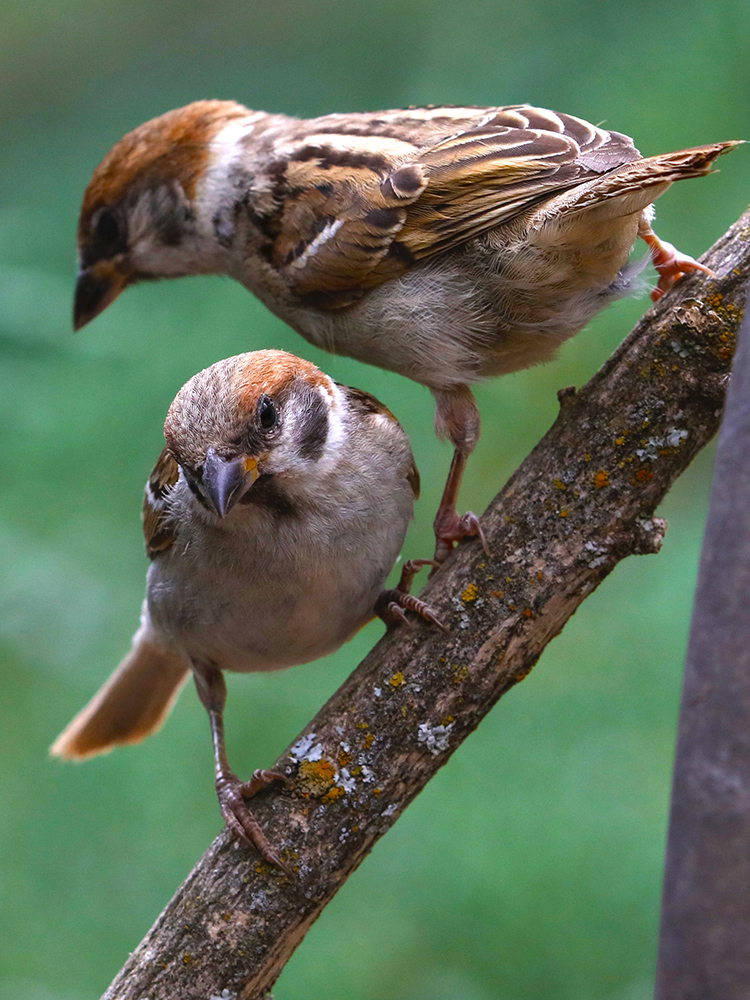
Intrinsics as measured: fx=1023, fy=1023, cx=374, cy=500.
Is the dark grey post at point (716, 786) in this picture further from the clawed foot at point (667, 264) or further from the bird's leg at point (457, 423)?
the bird's leg at point (457, 423)

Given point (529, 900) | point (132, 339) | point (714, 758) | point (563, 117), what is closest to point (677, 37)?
point (563, 117)

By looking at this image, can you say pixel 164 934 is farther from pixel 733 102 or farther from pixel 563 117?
pixel 733 102

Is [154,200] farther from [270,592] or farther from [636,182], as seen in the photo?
[636,182]

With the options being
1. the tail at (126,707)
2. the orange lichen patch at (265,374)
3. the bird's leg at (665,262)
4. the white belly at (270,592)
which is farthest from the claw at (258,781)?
the bird's leg at (665,262)

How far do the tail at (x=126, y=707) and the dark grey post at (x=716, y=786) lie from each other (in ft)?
7.11

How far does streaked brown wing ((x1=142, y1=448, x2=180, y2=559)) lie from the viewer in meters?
2.52

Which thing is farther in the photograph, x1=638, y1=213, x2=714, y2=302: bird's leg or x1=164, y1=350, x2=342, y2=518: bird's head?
x1=638, y1=213, x2=714, y2=302: bird's leg

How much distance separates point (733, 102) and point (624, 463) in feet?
8.16

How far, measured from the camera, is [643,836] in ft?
11.5

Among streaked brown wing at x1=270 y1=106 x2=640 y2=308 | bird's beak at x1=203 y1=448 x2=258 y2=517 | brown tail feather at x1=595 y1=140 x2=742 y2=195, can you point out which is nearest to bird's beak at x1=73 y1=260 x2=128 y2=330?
streaked brown wing at x1=270 y1=106 x2=640 y2=308

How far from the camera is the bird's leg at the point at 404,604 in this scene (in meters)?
2.28

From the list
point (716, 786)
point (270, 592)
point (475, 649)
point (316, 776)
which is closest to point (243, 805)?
point (316, 776)

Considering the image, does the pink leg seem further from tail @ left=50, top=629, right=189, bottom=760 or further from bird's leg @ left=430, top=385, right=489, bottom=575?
tail @ left=50, top=629, right=189, bottom=760

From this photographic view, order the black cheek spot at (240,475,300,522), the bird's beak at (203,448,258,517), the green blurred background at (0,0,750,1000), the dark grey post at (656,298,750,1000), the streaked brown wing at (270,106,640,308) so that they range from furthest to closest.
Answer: the green blurred background at (0,0,750,1000)
the streaked brown wing at (270,106,640,308)
the black cheek spot at (240,475,300,522)
the bird's beak at (203,448,258,517)
the dark grey post at (656,298,750,1000)
